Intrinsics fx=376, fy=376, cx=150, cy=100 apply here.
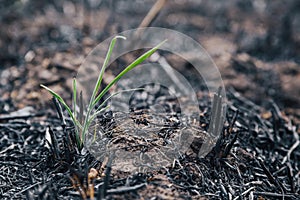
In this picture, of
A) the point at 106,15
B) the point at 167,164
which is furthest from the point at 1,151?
the point at 106,15

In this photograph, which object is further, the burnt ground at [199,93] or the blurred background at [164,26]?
the blurred background at [164,26]

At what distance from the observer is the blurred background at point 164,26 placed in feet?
8.82

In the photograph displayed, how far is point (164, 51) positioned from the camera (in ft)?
9.91

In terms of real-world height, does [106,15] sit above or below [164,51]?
above

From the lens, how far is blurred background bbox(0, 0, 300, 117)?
2689mm

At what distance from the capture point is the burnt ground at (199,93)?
4.67ft

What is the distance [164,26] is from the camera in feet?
11.6

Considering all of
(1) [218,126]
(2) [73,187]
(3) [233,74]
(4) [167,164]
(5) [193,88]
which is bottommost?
(2) [73,187]

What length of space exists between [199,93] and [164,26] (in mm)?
1169

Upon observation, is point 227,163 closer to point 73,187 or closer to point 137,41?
point 73,187

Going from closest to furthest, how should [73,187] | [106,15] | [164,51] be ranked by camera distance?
[73,187] < [164,51] < [106,15]

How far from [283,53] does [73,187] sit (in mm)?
2479

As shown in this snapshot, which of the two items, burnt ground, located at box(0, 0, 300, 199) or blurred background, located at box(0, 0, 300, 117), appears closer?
burnt ground, located at box(0, 0, 300, 199)

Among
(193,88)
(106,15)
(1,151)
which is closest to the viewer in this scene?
(1,151)
